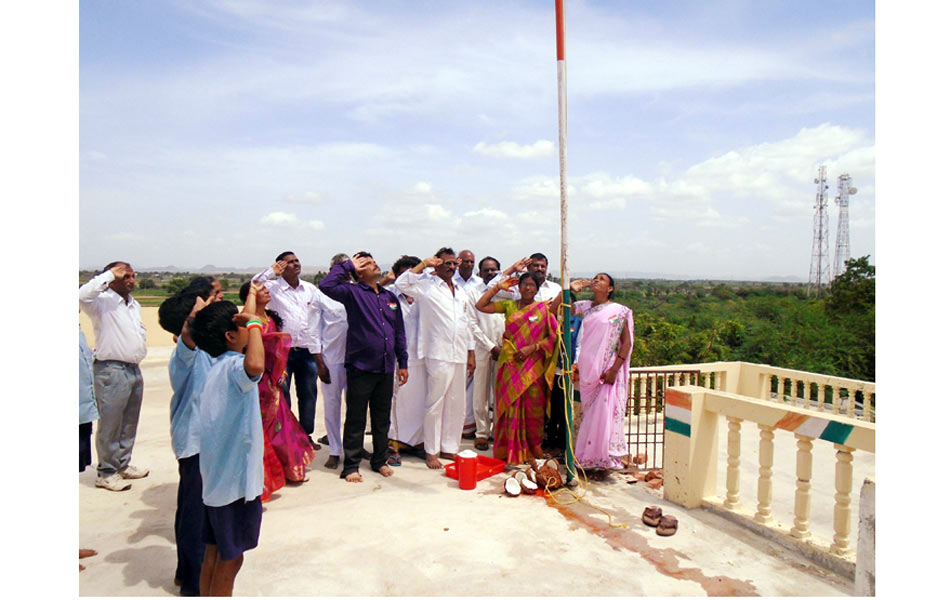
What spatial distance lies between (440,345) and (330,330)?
115cm

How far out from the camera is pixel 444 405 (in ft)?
19.1

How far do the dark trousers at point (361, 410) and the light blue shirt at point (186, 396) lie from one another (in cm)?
201

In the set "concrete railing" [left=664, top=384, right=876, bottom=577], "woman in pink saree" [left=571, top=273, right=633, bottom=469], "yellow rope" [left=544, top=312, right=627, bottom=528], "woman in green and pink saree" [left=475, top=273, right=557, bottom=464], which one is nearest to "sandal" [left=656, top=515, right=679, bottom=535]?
"yellow rope" [left=544, top=312, right=627, bottom=528]

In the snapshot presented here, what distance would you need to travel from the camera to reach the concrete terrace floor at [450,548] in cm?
333

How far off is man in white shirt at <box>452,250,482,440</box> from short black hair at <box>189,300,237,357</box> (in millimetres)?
4081

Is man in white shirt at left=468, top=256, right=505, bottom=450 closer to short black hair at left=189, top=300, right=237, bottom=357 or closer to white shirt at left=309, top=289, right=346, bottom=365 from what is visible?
white shirt at left=309, top=289, right=346, bottom=365

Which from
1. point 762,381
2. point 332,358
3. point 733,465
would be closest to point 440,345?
point 332,358

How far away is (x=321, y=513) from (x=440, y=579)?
4.18 ft

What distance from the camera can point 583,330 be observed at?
5.49m

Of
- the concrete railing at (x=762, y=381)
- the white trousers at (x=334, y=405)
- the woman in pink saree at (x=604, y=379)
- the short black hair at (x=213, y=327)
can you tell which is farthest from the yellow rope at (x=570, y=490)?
the short black hair at (x=213, y=327)

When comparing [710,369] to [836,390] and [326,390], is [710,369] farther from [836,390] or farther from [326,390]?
[326,390]

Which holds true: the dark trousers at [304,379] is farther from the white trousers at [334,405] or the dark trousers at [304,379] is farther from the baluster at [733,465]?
the baluster at [733,465]

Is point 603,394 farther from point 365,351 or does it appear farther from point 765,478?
point 365,351

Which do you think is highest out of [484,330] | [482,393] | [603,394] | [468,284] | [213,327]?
[468,284]
